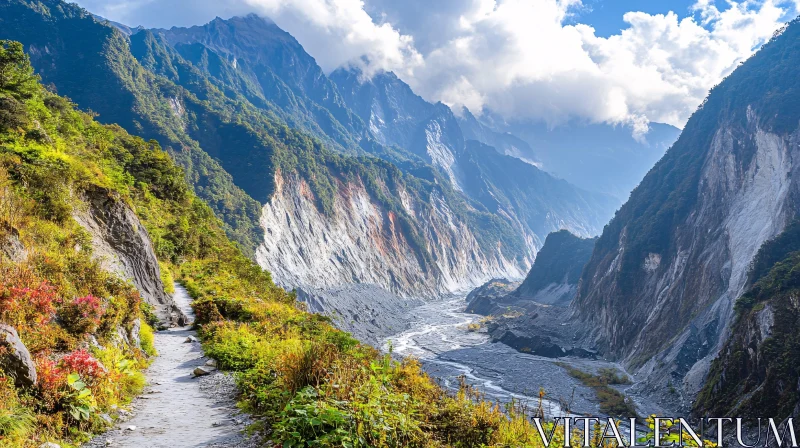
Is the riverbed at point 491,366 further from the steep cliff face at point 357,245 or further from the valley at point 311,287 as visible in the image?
the steep cliff face at point 357,245

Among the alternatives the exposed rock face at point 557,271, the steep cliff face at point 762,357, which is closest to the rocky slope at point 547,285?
the exposed rock face at point 557,271

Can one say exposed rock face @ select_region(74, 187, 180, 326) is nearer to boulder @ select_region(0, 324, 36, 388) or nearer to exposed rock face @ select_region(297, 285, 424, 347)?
boulder @ select_region(0, 324, 36, 388)

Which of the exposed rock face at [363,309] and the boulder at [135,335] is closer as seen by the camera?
the boulder at [135,335]

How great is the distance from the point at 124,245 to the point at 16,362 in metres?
10.7

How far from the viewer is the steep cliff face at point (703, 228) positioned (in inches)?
1871

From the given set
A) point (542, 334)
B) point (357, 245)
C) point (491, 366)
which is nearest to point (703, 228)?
point (542, 334)

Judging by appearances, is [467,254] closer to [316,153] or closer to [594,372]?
[316,153]

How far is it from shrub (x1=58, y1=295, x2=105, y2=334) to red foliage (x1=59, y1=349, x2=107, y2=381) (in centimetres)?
117

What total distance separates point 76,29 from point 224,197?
75.1 meters

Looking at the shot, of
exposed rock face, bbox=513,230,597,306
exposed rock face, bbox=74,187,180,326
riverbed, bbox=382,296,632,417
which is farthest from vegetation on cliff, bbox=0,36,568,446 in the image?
exposed rock face, bbox=513,230,597,306

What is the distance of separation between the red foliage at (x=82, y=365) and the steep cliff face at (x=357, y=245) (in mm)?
76475

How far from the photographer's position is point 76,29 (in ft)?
380

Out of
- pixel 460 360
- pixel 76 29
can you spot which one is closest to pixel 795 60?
pixel 460 360

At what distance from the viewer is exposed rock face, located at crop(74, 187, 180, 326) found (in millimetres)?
14281
